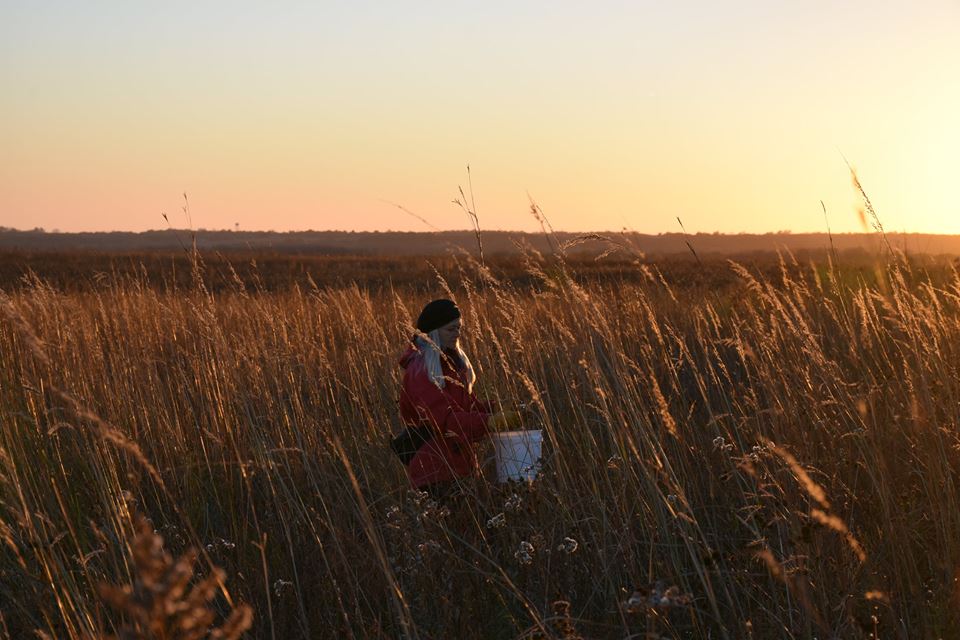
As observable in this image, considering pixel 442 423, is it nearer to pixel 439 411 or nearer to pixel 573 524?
pixel 439 411

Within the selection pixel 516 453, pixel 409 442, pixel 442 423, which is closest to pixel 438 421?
pixel 442 423

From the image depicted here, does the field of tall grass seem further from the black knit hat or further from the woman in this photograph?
the black knit hat

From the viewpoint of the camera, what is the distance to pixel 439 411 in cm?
385

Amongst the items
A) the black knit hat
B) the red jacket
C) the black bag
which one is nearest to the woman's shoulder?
the red jacket

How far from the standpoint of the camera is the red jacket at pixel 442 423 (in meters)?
3.73

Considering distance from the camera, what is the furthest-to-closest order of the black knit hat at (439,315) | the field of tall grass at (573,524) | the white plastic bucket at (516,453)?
the black knit hat at (439,315), the white plastic bucket at (516,453), the field of tall grass at (573,524)

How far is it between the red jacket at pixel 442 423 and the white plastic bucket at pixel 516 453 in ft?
0.65

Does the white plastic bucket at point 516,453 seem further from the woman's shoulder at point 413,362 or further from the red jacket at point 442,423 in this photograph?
the woman's shoulder at point 413,362

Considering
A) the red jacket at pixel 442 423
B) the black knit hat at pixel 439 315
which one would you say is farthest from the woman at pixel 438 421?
the black knit hat at pixel 439 315

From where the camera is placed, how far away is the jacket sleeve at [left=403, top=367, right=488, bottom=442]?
3723mm

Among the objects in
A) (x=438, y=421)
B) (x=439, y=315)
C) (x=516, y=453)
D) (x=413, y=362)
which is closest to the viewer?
(x=516, y=453)

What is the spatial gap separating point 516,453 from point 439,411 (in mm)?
487

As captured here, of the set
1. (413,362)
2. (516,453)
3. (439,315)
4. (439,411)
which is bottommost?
(516,453)

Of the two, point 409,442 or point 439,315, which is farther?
point 439,315
